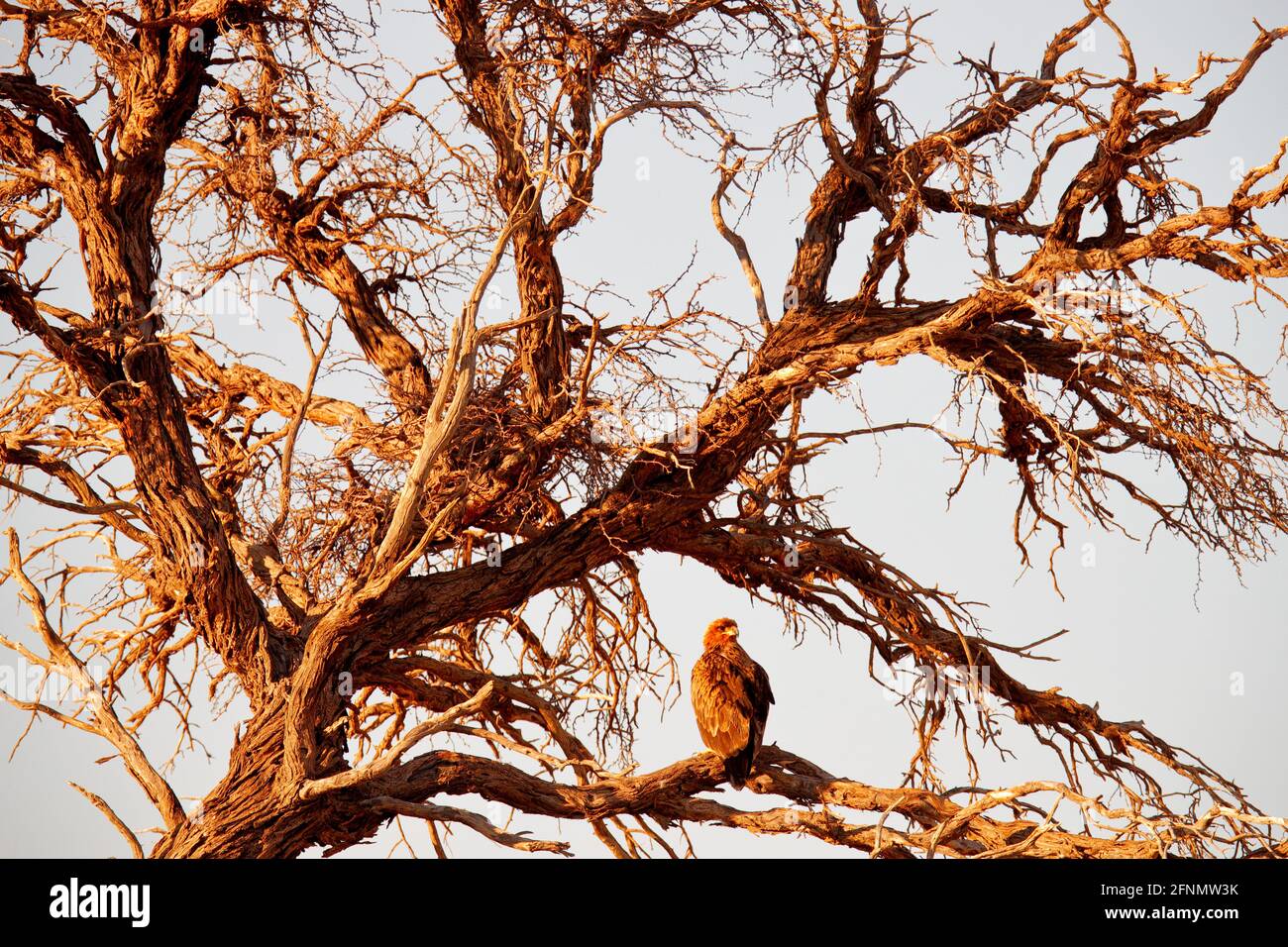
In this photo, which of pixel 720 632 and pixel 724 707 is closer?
pixel 724 707

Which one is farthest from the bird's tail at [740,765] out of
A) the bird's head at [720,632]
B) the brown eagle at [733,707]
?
the bird's head at [720,632]

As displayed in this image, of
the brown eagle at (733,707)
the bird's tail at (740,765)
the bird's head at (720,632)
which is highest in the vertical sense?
the bird's head at (720,632)

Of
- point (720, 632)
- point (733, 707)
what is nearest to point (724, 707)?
point (733, 707)

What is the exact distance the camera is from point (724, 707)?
645 cm

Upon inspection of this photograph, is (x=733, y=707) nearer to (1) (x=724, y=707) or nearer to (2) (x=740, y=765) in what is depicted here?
(1) (x=724, y=707)

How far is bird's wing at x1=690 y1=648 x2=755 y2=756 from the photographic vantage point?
6410 mm

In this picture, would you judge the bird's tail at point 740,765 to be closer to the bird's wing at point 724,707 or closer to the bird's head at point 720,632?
the bird's wing at point 724,707

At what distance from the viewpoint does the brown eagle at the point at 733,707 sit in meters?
6.42

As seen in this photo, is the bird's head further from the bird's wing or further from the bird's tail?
the bird's tail

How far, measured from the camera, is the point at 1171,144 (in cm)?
714

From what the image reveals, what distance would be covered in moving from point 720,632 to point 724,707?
72 cm

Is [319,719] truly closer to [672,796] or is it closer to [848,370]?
[672,796]

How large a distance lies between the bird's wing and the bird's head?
315 millimetres
